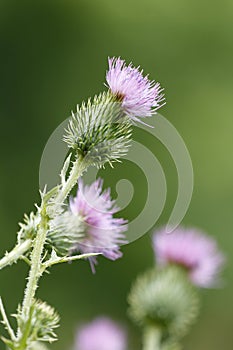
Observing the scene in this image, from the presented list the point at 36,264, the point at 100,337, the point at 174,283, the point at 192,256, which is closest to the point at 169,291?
the point at 174,283

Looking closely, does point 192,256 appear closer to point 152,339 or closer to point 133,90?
point 152,339

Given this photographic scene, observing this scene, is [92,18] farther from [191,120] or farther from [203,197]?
[203,197]

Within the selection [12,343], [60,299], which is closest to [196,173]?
[60,299]

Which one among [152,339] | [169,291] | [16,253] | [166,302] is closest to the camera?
[16,253]

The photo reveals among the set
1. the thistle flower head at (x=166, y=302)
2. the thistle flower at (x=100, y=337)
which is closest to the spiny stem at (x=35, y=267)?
the thistle flower head at (x=166, y=302)

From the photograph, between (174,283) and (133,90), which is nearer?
(133,90)

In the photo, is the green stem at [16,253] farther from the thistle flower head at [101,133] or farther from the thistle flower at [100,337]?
the thistle flower at [100,337]

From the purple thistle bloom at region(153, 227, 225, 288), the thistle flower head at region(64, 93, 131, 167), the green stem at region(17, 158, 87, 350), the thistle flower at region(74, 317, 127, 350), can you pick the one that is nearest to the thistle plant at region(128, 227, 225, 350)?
the purple thistle bloom at region(153, 227, 225, 288)

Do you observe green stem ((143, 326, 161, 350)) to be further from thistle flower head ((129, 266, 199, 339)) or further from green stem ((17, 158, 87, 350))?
green stem ((17, 158, 87, 350))
